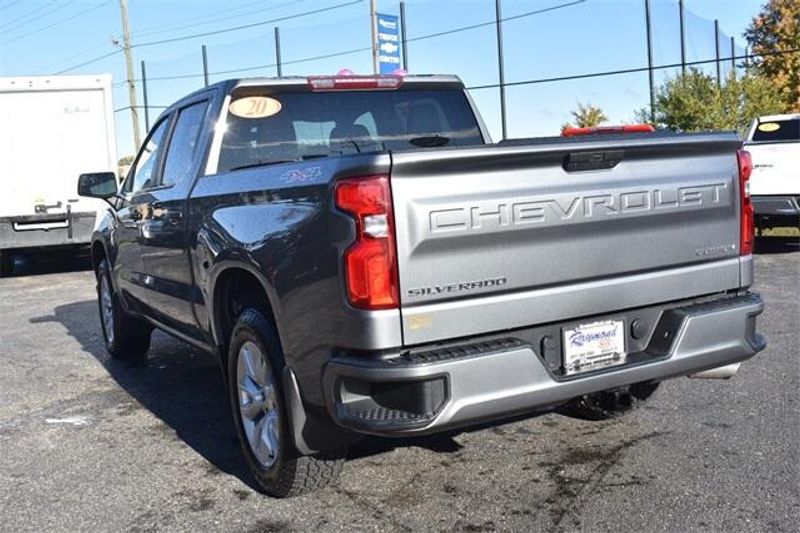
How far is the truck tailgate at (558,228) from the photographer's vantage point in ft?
10.4

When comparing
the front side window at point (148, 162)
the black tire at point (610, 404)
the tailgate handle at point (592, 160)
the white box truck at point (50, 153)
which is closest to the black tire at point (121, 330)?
the front side window at point (148, 162)

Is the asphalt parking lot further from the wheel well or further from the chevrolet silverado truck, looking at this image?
the wheel well

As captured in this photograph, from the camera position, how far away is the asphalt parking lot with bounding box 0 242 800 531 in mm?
3686

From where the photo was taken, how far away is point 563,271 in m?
3.47

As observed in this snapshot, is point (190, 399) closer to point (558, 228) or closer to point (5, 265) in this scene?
point (558, 228)

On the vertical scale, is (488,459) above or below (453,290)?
below

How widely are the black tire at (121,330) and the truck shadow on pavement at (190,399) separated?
10 centimetres

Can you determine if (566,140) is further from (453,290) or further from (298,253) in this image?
(298,253)

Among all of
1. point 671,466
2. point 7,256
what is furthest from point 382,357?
point 7,256

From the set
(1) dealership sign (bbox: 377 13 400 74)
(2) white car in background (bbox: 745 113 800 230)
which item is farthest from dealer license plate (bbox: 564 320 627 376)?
(1) dealership sign (bbox: 377 13 400 74)

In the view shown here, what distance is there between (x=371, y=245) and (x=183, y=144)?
259 centimetres

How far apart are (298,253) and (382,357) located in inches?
22.7

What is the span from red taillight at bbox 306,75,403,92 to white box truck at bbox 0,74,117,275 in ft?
35.2

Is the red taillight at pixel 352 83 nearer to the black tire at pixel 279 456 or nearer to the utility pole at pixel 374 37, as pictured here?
the black tire at pixel 279 456
